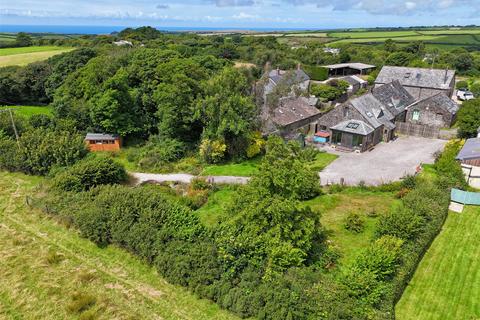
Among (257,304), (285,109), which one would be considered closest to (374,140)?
(285,109)

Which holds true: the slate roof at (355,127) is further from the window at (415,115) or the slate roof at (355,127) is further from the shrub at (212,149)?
the shrub at (212,149)

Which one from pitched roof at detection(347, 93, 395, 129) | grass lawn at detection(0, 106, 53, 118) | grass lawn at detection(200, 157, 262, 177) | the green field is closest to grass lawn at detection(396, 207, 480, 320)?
grass lawn at detection(200, 157, 262, 177)

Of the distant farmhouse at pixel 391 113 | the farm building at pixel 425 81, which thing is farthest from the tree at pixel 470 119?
the farm building at pixel 425 81

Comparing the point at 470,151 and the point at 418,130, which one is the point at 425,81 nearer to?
the point at 418,130

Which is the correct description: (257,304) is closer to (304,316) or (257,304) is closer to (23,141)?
(304,316)

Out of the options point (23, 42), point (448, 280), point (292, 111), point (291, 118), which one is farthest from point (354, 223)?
point (23, 42)

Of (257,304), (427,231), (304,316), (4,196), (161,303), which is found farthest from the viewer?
(4,196)
